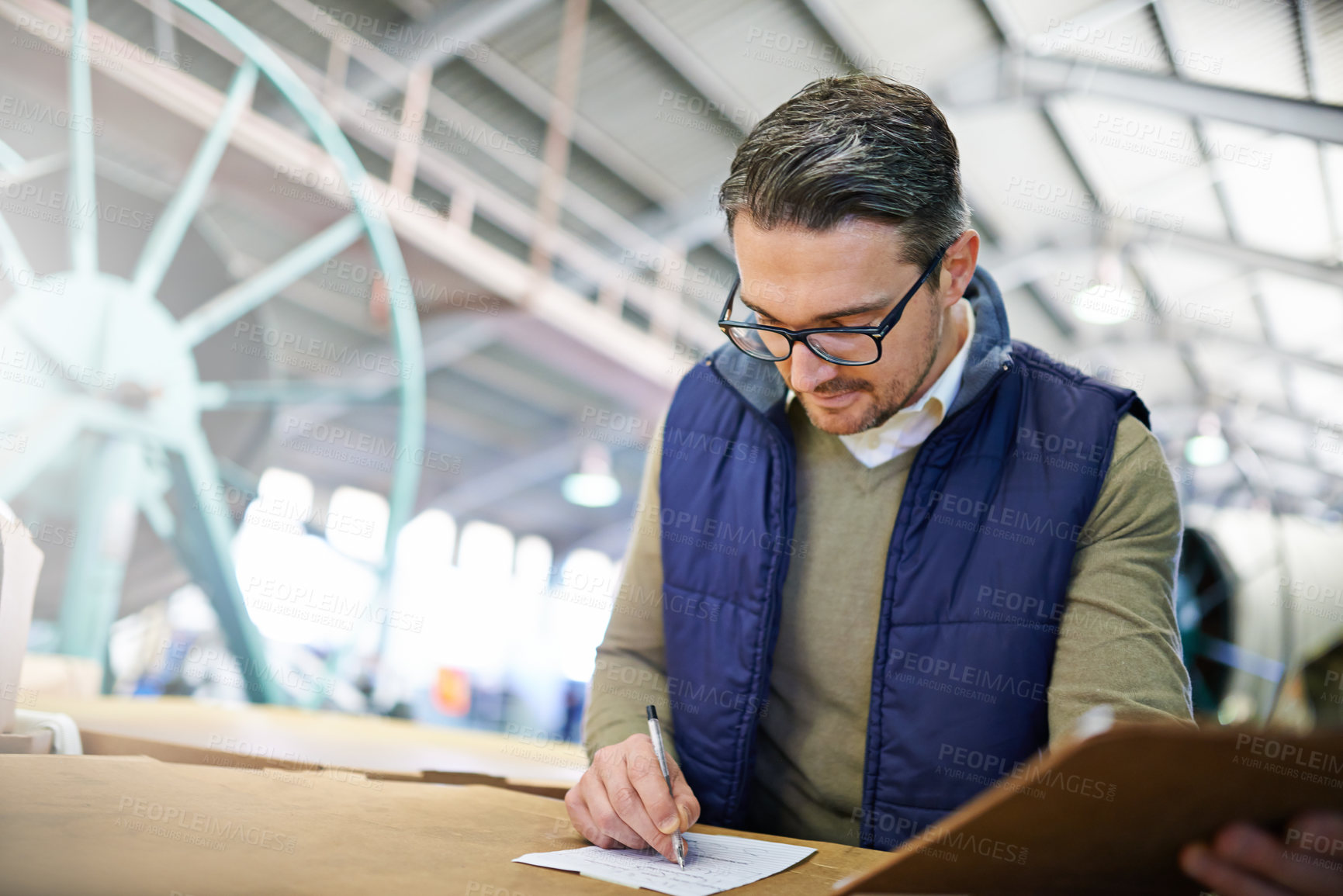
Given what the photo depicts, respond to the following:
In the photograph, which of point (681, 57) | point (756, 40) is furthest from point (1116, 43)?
point (681, 57)

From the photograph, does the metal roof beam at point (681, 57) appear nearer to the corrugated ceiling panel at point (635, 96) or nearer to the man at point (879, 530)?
the corrugated ceiling panel at point (635, 96)

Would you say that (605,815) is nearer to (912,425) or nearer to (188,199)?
(912,425)

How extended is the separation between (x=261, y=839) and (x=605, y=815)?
1.07 feet

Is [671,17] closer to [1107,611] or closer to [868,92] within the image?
[868,92]

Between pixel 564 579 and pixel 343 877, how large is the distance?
13.1 m

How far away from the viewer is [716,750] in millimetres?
1225

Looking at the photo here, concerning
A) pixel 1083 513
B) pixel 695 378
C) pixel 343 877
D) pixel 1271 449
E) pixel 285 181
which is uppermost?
pixel 1271 449

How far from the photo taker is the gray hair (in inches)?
43.5

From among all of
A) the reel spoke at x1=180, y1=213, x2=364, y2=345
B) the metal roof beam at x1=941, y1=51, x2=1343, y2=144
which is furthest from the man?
the metal roof beam at x1=941, y1=51, x2=1343, y2=144

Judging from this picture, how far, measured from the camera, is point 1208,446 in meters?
5.94

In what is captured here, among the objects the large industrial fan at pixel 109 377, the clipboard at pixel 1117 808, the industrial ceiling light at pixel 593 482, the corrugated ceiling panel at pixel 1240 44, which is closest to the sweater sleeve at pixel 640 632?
the clipboard at pixel 1117 808

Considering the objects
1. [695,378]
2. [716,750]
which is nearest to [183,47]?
[695,378]

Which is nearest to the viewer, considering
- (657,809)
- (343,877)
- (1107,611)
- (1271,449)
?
(343,877)

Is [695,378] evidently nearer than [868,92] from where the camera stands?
No
